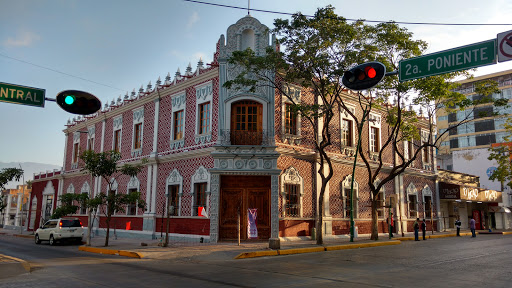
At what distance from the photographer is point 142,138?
27.7m

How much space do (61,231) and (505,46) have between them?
2327 centimetres

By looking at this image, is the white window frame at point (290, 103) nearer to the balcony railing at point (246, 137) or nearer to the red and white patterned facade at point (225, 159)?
the red and white patterned facade at point (225, 159)

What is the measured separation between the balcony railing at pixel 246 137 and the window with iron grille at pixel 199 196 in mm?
3177

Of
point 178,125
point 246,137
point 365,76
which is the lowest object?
point 365,76

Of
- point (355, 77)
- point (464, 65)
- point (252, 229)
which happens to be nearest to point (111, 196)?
point (252, 229)

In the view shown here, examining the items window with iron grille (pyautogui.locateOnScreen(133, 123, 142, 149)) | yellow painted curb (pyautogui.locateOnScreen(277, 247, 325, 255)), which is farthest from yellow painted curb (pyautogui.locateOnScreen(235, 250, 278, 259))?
window with iron grille (pyautogui.locateOnScreen(133, 123, 142, 149))

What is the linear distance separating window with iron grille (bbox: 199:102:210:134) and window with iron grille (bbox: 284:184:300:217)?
551 cm

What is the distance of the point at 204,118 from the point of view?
23.2 meters

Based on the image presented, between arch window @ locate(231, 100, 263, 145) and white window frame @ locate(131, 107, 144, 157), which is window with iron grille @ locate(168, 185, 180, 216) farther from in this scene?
arch window @ locate(231, 100, 263, 145)

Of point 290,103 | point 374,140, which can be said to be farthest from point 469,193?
point 290,103

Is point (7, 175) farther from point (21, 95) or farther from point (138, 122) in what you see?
point (21, 95)

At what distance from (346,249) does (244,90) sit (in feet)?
31.1

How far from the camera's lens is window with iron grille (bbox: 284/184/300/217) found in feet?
72.0

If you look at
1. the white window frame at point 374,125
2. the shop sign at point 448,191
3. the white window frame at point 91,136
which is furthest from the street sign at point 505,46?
the white window frame at point 91,136
